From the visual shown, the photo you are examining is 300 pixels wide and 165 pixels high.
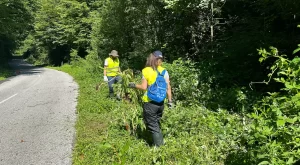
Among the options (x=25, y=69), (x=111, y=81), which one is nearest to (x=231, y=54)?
(x=111, y=81)

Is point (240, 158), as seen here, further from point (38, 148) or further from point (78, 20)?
point (78, 20)

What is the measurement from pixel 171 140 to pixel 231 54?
530 centimetres

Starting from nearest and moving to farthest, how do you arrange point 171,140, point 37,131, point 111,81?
point 171,140 → point 37,131 → point 111,81

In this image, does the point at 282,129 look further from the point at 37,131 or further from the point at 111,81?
the point at 111,81

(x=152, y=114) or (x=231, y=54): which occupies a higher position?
(x=231, y=54)

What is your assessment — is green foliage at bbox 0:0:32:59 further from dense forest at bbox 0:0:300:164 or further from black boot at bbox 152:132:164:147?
black boot at bbox 152:132:164:147

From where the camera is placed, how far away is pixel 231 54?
33.8 ft

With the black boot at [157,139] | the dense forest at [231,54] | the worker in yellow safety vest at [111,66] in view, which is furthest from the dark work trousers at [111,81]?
the black boot at [157,139]

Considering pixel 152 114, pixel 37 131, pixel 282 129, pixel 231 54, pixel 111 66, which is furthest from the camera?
pixel 111 66

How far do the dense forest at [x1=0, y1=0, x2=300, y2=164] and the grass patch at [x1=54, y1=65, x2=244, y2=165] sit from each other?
0.32 m

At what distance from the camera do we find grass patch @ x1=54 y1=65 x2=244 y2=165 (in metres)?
5.40

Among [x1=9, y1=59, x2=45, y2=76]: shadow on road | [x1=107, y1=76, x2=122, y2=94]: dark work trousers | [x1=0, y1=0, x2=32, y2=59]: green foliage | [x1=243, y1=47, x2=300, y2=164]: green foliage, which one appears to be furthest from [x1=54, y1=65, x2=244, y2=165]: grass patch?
[x1=0, y1=0, x2=32, y2=59]: green foliage

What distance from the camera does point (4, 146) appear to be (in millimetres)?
6879

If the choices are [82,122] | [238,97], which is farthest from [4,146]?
[238,97]
